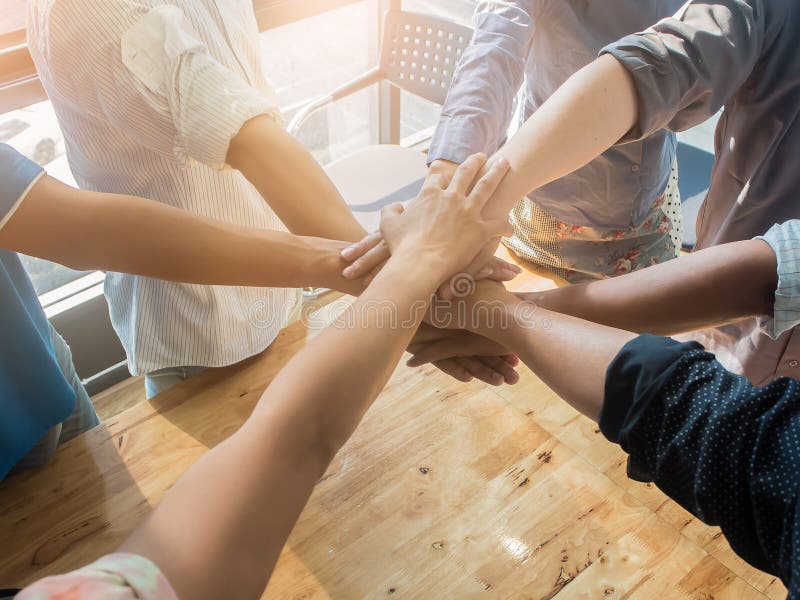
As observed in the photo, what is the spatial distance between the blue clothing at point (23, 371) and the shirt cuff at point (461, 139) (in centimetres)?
72

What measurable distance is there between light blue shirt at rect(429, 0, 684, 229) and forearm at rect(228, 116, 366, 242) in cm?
23

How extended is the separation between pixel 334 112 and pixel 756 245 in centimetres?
261

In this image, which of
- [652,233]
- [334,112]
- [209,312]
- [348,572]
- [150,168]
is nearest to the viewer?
[348,572]

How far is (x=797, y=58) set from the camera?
1.02 metres

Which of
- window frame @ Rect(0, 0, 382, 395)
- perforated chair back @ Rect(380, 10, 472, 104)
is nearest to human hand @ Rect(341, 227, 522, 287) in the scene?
perforated chair back @ Rect(380, 10, 472, 104)

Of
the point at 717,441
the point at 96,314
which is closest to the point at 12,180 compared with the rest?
the point at 717,441

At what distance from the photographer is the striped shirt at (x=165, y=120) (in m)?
1.04

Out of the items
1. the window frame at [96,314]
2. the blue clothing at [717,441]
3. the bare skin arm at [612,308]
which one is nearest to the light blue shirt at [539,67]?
the bare skin arm at [612,308]

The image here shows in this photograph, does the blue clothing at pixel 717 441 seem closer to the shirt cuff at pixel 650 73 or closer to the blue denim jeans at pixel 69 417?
the shirt cuff at pixel 650 73

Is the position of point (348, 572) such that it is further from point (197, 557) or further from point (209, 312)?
point (209, 312)

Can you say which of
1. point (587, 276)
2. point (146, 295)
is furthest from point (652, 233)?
point (146, 295)

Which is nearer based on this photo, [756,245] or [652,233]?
[756,245]

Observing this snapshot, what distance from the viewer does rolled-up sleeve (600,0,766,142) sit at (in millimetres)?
997

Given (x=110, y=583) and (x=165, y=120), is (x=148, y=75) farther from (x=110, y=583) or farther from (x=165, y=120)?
(x=110, y=583)
